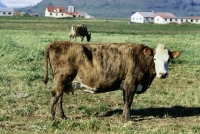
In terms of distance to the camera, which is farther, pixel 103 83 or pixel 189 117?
pixel 189 117

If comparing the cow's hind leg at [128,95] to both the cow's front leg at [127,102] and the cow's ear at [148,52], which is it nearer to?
the cow's front leg at [127,102]

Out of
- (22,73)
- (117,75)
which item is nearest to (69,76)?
(117,75)

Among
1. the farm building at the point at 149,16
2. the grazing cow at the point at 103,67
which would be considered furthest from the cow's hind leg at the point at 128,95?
the farm building at the point at 149,16

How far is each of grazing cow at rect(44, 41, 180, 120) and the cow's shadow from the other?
753 millimetres

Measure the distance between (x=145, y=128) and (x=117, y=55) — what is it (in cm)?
197

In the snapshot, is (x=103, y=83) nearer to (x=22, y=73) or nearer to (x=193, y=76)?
(x=22, y=73)

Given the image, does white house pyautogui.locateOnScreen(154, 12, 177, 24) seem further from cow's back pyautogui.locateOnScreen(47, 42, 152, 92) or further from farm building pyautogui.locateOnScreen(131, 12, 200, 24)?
cow's back pyautogui.locateOnScreen(47, 42, 152, 92)

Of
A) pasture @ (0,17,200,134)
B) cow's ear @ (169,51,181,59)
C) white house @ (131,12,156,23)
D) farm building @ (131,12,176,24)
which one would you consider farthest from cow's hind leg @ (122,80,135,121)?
white house @ (131,12,156,23)

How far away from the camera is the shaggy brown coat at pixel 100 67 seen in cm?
925

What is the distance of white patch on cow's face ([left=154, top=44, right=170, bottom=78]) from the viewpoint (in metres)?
9.45

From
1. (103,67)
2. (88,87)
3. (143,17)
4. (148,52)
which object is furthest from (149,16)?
(88,87)

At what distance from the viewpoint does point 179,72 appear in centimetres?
1720

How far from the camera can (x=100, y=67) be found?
9422 mm

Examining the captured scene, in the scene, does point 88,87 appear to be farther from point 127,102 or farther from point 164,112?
point 164,112
